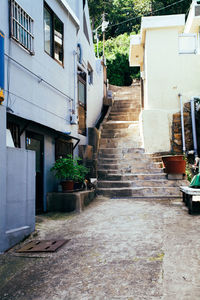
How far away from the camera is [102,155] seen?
1109cm

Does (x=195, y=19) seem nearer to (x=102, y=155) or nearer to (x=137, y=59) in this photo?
(x=137, y=59)

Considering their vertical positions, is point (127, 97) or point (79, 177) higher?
point (127, 97)

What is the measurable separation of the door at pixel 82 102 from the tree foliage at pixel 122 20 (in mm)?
12885

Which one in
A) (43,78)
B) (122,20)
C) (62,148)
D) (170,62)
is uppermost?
(122,20)

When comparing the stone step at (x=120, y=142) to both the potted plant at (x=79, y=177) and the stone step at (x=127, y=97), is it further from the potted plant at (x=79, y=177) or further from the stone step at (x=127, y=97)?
the stone step at (x=127, y=97)

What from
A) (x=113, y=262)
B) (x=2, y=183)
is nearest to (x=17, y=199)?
(x=2, y=183)

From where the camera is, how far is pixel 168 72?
12.0 meters

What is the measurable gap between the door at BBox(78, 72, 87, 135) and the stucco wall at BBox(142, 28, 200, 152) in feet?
8.63

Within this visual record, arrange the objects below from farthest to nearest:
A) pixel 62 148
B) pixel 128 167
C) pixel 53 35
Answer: pixel 128 167
pixel 62 148
pixel 53 35

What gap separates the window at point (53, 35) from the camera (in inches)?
313

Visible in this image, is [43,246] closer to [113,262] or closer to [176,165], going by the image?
[113,262]

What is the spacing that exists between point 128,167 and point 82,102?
3.16m

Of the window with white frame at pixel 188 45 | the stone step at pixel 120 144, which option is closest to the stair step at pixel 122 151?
the stone step at pixel 120 144

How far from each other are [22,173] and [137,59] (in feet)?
39.3
